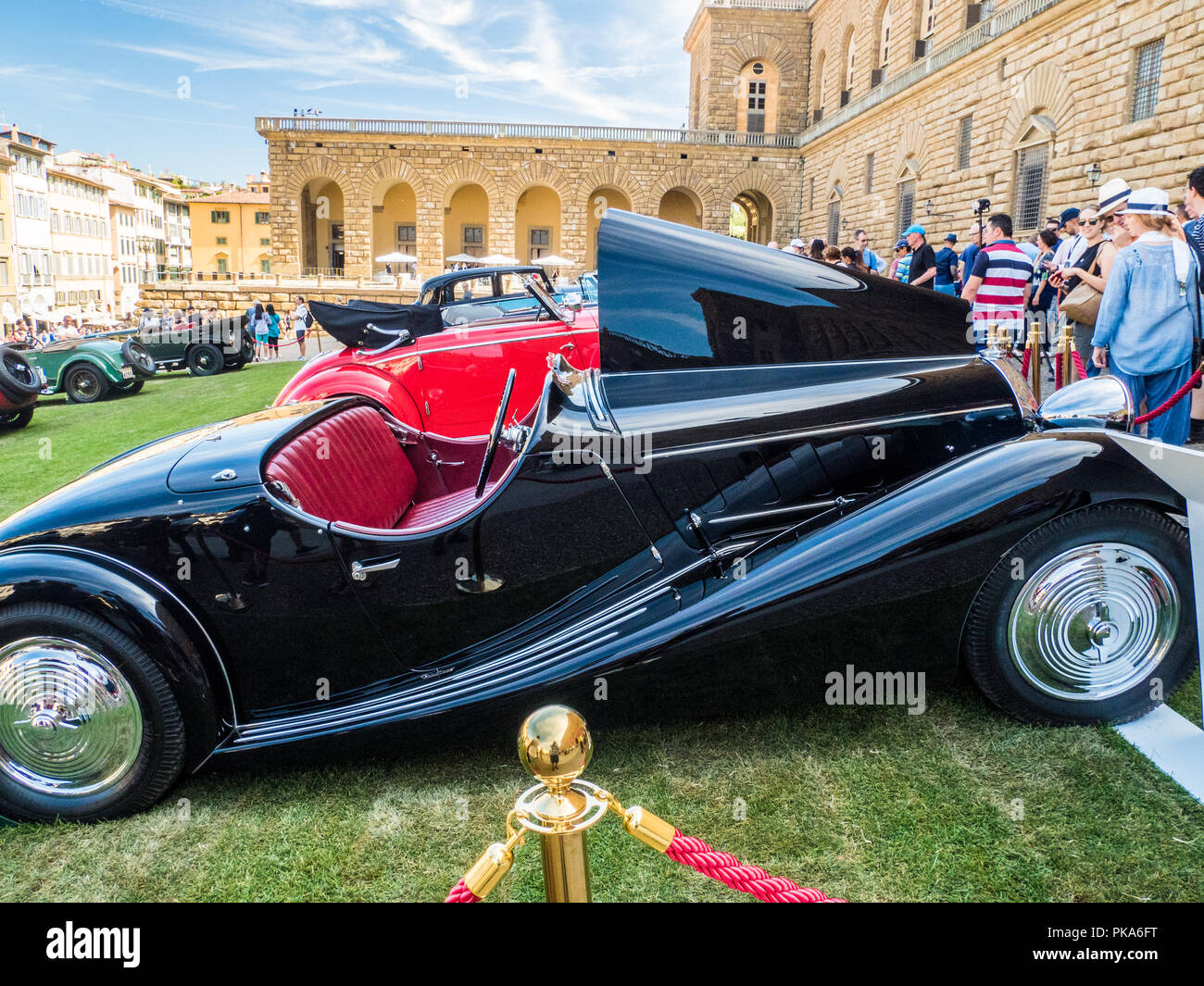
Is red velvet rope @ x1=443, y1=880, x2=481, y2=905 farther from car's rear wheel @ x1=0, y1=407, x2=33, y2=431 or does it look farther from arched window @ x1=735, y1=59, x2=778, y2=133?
arched window @ x1=735, y1=59, x2=778, y2=133

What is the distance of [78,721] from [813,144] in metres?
40.4

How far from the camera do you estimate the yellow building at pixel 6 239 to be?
52438mm

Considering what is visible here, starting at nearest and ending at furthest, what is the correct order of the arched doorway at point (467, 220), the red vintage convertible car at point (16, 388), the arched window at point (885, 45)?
the red vintage convertible car at point (16, 388), the arched window at point (885, 45), the arched doorway at point (467, 220)

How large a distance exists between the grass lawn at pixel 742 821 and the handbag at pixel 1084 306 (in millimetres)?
4552

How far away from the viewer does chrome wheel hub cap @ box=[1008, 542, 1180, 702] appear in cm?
257

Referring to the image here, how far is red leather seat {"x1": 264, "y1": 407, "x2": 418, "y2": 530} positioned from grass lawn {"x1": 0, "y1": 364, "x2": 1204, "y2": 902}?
0.89m

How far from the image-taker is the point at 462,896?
1.31 meters

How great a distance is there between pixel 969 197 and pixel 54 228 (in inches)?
2611

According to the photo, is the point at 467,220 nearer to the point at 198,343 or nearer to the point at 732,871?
the point at 198,343

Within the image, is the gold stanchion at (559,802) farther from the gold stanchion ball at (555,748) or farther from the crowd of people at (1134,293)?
the crowd of people at (1134,293)

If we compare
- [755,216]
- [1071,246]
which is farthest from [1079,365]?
[755,216]

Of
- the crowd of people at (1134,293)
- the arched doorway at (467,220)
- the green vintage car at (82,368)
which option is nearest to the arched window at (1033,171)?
the crowd of people at (1134,293)

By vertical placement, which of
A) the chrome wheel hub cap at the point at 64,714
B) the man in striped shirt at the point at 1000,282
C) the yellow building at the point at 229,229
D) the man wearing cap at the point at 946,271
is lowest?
→ the chrome wheel hub cap at the point at 64,714

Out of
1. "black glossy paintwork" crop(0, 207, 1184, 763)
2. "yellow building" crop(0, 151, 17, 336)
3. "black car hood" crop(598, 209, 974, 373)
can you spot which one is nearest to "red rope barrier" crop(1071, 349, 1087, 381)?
"black car hood" crop(598, 209, 974, 373)
